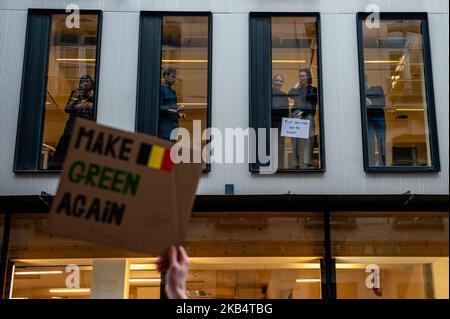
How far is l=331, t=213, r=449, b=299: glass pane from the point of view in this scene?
10.6m

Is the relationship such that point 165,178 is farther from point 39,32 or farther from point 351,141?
point 39,32

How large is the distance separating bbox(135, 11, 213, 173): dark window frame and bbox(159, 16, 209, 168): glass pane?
78 mm

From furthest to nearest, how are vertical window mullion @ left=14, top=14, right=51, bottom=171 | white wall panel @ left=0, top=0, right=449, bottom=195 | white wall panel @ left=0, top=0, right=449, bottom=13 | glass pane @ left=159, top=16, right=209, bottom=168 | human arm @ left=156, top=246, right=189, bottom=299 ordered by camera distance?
white wall panel @ left=0, top=0, right=449, bottom=13, glass pane @ left=159, top=16, right=209, bottom=168, vertical window mullion @ left=14, top=14, right=51, bottom=171, white wall panel @ left=0, top=0, right=449, bottom=195, human arm @ left=156, top=246, right=189, bottom=299

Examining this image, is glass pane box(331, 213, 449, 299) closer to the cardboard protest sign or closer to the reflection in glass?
the reflection in glass

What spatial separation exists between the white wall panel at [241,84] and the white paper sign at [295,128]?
349 millimetres

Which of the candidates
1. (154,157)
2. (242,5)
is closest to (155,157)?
(154,157)

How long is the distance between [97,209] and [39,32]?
7764mm

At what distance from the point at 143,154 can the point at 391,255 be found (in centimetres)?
698

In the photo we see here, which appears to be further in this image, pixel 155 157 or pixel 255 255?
pixel 255 255

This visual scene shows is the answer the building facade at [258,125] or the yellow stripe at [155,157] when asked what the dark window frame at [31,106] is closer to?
the building facade at [258,125]

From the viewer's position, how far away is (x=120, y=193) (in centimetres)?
462

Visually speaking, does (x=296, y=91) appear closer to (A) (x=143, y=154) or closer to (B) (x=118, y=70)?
(B) (x=118, y=70)

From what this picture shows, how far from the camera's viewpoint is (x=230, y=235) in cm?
1091

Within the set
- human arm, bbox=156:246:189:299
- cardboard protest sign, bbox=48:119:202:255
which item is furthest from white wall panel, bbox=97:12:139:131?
human arm, bbox=156:246:189:299
